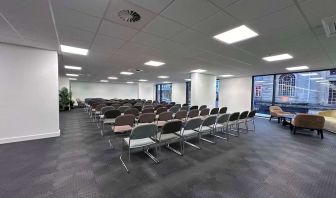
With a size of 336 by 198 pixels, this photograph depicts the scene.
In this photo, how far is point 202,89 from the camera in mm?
8297

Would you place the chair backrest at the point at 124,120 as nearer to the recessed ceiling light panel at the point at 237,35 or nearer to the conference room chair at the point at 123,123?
the conference room chair at the point at 123,123

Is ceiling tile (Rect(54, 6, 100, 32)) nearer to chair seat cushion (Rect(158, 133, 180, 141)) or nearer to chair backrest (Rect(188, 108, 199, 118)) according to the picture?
chair seat cushion (Rect(158, 133, 180, 141))

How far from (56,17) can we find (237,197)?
3.94 meters

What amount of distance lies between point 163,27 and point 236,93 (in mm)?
9042

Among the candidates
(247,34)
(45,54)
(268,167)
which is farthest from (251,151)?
(45,54)

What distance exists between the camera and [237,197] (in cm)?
194

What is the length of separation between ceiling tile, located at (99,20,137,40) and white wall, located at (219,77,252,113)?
8.85 m

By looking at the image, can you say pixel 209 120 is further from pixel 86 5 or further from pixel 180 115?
pixel 86 5

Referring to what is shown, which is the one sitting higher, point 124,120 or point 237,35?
point 237,35

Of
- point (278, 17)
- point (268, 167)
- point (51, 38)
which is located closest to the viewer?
point (278, 17)

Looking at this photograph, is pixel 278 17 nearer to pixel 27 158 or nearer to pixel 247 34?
pixel 247 34

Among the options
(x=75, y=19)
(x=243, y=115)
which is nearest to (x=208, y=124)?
(x=243, y=115)

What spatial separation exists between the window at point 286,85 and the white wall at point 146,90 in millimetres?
12268

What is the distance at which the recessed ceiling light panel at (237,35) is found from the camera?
8.75ft
